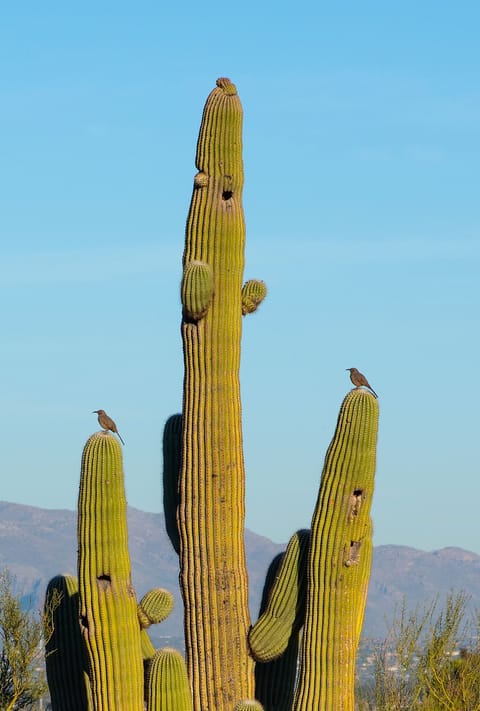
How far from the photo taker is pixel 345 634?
49.1 feet

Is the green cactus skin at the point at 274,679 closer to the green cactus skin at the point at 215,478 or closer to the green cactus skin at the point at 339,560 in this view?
the green cactus skin at the point at 215,478

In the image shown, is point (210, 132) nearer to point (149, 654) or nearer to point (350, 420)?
point (350, 420)

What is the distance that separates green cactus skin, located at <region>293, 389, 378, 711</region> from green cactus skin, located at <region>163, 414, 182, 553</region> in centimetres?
187

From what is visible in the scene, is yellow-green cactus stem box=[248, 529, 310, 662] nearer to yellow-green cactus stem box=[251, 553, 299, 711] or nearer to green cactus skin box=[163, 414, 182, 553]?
yellow-green cactus stem box=[251, 553, 299, 711]

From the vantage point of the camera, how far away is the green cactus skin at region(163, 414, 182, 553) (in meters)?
16.2

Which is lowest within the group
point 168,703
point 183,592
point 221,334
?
point 168,703

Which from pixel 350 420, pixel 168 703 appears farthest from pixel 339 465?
pixel 168 703

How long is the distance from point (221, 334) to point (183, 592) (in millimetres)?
2779

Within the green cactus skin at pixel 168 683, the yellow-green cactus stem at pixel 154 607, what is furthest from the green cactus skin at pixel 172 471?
the green cactus skin at pixel 168 683

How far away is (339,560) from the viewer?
15.0 metres

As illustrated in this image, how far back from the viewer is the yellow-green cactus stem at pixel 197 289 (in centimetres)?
1553

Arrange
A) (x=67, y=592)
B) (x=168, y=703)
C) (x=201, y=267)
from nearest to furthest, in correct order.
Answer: (x=168, y=703) → (x=201, y=267) → (x=67, y=592)

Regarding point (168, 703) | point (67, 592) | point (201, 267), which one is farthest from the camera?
point (67, 592)

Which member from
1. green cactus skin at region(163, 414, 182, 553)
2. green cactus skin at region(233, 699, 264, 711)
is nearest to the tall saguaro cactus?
green cactus skin at region(163, 414, 182, 553)
